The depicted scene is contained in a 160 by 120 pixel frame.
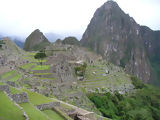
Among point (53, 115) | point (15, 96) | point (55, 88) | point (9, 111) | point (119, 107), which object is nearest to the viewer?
point (9, 111)

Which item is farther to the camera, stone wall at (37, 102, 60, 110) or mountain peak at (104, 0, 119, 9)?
mountain peak at (104, 0, 119, 9)

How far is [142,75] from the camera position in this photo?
436 feet

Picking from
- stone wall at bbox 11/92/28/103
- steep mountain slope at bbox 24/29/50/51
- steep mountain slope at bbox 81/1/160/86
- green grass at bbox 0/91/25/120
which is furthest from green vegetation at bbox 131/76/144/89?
steep mountain slope at bbox 81/1/160/86

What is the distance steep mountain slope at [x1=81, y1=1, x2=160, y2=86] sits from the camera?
127m

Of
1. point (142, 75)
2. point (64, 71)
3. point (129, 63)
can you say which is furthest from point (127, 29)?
point (64, 71)

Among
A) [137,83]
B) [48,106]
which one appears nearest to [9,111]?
[48,106]

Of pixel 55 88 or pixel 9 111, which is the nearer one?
pixel 9 111

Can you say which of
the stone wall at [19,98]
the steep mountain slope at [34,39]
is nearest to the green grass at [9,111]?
the stone wall at [19,98]

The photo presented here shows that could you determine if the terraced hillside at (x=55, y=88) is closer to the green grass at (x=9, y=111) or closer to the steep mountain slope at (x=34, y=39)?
the green grass at (x=9, y=111)

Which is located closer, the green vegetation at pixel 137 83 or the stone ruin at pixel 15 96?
the stone ruin at pixel 15 96

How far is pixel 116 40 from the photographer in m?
132

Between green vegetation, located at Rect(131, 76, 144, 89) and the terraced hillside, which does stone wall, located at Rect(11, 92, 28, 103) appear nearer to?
the terraced hillside

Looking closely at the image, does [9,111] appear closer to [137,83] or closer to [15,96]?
[15,96]

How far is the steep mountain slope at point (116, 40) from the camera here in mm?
127375
